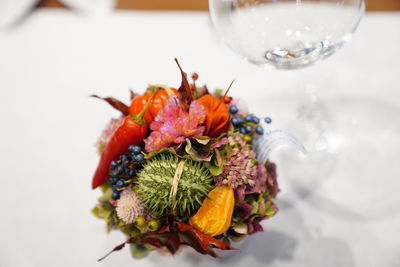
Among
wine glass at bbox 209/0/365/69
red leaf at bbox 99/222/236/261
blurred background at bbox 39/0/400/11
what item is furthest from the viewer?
blurred background at bbox 39/0/400/11

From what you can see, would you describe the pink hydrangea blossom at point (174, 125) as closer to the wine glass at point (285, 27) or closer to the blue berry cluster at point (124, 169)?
the blue berry cluster at point (124, 169)

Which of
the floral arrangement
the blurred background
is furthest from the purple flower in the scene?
the blurred background

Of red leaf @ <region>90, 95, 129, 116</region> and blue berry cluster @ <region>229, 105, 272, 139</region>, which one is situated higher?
red leaf @ <region>90, 95, 129, 116</region>

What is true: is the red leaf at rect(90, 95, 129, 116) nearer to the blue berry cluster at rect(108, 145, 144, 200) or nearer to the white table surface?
the blue berry cluster at rect(108, 145, 144, 200)

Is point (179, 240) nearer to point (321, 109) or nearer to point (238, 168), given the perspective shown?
point (238, 168)

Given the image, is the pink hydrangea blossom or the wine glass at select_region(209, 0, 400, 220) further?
the wine glass at select_region(209, 0, 400, 220)
